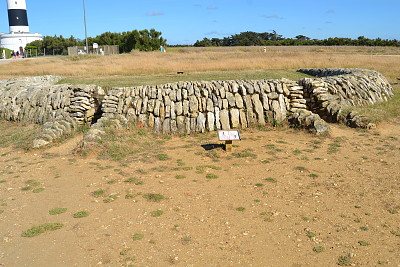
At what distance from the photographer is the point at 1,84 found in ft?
55.1

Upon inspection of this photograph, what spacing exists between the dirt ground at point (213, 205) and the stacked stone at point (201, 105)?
1.34 m

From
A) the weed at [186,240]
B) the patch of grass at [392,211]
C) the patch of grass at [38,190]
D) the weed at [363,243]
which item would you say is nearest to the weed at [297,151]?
the patch of grass at [392,211]

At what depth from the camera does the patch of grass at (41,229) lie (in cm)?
567

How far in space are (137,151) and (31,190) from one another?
9.60 ft

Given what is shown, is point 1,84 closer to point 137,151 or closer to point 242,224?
point 137,151

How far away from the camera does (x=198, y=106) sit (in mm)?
11320

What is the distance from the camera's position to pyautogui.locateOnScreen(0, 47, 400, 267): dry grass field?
5062 mm

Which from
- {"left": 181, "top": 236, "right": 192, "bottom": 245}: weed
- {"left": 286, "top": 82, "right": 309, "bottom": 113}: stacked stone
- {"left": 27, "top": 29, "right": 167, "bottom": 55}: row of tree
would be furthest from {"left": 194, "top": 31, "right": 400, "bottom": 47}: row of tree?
{"left": 181, "top": 236, "right": 192, "bottom": 245}: weed

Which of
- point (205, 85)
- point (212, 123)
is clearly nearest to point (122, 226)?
point (212, 123)

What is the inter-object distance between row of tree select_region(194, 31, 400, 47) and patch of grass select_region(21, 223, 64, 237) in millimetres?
60335

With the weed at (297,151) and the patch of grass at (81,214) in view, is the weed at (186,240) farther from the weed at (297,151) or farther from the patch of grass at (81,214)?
the weed at (297,151)

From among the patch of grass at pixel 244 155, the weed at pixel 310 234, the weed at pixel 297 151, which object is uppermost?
the weed at pixel 297 151

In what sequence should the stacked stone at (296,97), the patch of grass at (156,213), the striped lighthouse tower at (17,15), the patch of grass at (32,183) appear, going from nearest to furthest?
the patch of grass at (156,213)
the patch of grass at (32,183)
the stacked stone at (296,97)
the striped lighthouse tower at (17,15)

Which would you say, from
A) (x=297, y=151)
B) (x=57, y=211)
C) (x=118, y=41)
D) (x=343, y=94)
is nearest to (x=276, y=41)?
(x=118, y=41)
